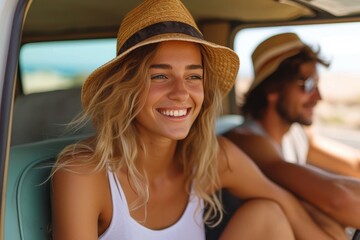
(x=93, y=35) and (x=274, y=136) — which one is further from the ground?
(x=93, y=35)

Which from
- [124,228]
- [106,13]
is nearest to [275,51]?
[106,13]

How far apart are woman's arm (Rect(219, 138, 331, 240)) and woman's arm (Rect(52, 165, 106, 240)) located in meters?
0.60

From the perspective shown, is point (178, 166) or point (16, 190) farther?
point (178, 166)

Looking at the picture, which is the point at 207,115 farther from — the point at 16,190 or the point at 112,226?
the point at 16,190

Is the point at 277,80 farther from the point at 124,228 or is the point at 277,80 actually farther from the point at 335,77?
the point at 335,77

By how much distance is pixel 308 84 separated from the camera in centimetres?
297

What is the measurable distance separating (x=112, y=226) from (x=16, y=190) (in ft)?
1.06

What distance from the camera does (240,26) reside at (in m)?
3.27

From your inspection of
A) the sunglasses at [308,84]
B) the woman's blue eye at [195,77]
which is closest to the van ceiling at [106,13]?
the sunglasses at [308,84]

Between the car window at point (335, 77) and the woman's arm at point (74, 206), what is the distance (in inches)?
53.5

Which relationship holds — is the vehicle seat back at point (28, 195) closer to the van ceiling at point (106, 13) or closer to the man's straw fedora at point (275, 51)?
the van ceiling at point (106, 13)

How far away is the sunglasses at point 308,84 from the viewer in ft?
9.73

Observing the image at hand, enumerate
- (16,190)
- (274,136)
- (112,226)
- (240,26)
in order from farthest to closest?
(240,26), (274,136), (112,226), (16,190)

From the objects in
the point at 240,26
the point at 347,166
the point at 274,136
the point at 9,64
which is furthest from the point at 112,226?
the point at 347,166
